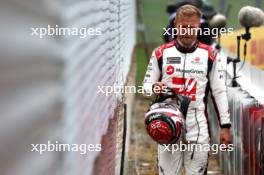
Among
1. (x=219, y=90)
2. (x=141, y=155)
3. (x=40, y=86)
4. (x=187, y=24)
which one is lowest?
(x=141, y=155)

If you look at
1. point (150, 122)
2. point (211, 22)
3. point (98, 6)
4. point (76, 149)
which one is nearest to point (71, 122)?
point (76, 149)

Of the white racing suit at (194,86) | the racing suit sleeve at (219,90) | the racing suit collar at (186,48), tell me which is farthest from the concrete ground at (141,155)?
the racing suit collar at (186,48)

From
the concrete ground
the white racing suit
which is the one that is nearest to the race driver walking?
the white racing suit

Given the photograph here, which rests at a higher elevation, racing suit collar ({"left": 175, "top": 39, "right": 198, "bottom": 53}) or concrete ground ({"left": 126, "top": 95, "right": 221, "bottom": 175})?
racing suit collar ({"left": 175, "top": 39, "right": 198, "bottom": 53})

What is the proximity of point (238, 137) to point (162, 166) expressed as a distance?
54.2 inches

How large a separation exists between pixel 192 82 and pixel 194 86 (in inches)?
1.4

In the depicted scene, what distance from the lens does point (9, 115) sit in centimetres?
186

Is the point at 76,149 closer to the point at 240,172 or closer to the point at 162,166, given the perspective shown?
the point at 162,166

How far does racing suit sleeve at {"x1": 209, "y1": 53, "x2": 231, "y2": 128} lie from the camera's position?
6199mm

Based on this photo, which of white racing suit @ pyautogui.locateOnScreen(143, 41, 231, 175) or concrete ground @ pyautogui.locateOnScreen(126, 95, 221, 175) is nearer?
white racing suit @ pyautogui.locateOnScreen(143, 41, 231, 175)

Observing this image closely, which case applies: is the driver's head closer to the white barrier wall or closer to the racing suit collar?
the racing suit collar

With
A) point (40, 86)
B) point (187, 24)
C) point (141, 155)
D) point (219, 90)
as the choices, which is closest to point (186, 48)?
point (187, 24)

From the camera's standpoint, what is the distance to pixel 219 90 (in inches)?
246

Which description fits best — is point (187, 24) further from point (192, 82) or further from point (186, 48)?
point (192, 82)
